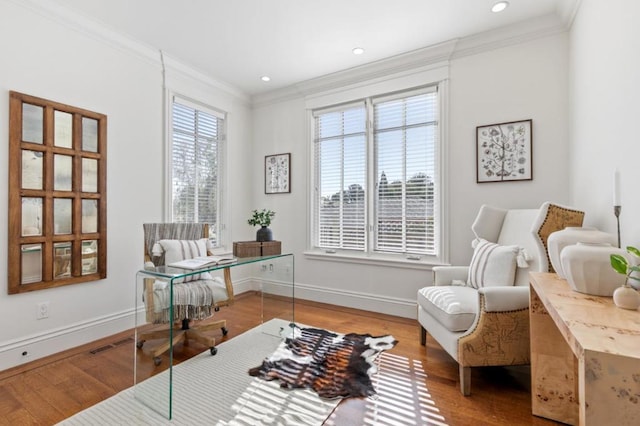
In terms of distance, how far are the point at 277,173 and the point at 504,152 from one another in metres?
2.61

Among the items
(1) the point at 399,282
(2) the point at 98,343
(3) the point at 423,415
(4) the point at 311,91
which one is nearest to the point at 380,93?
(4) the point at 311,91

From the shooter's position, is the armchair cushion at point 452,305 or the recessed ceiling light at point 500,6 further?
the recessed ceiling light at point 500,6

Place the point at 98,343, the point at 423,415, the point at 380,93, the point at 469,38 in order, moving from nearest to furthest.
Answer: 1. the point at 423,415
2. the point at 98,343
3. the point at 469,38
4. the point at 380,93

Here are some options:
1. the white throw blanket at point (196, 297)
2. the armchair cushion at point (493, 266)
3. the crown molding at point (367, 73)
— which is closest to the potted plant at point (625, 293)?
the armchair cushion at point (493, 266)

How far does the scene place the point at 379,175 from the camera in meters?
3.42

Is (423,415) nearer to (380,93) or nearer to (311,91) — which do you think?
(380,93)

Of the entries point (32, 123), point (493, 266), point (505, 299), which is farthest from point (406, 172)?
point (32, 123)

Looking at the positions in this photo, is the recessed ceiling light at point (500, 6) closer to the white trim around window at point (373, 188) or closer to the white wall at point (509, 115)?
the white wall at point (509, 115)

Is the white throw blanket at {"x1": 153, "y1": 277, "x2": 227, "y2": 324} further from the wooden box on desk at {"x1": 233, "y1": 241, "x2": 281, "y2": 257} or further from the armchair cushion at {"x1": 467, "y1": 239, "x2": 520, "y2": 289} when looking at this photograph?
the armchair cushion at {"x1": 467, "y1": 239, "x2": 520, "y2": 289}

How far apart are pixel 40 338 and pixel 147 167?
1642 millimetres

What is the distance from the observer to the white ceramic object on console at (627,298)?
3.36 feet

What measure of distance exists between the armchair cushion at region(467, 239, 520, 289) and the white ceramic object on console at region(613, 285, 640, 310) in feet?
Answer: 3.44

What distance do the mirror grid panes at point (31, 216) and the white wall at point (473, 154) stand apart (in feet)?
8.17

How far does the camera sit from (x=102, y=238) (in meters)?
2.65
